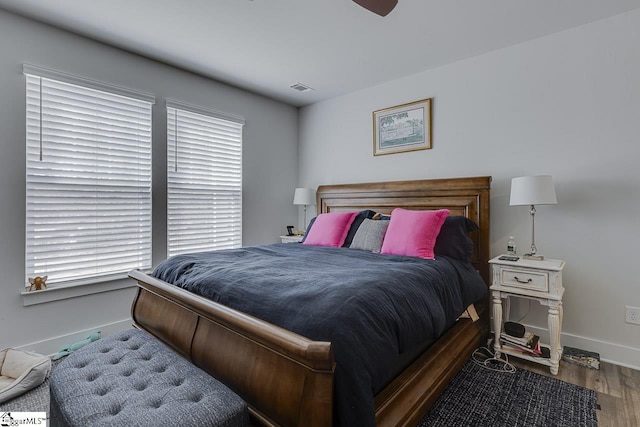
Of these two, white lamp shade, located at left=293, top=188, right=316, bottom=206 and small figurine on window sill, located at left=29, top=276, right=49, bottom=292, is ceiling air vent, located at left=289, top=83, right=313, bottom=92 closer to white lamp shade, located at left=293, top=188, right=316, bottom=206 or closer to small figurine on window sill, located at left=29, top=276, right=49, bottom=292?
white lamp shade, located at left=293, top=188, right=316, bottom=206

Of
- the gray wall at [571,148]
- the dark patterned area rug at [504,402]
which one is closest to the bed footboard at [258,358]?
the dark patterned area rug at [504,402]

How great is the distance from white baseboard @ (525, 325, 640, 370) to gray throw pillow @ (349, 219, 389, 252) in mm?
1679

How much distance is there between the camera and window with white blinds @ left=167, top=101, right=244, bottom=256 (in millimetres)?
3338

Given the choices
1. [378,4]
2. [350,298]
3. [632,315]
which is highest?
[378,4]

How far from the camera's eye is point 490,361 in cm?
239

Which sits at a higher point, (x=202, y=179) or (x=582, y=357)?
(x=202, y=179)

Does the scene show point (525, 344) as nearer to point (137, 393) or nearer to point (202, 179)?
point (137, 393)

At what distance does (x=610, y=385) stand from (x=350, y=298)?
205 centimetres

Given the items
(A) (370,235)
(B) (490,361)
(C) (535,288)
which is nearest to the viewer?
(C) (535,288)

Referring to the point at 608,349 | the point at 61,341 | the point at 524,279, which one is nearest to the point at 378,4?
the point at 524,279

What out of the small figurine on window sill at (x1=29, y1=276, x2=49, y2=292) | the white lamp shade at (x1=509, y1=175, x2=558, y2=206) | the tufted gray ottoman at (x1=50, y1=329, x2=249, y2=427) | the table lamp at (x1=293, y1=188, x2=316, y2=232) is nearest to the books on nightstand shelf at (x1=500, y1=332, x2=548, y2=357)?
the white lamp shade at (x1=509, y1=175, x2=558, y2=206)

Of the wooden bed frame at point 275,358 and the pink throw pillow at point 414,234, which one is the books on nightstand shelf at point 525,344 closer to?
the wooden bed frame at point 275,358

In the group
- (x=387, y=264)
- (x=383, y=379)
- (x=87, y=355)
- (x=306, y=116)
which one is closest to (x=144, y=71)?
(x=306, y=116)

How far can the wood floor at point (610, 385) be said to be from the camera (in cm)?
174
